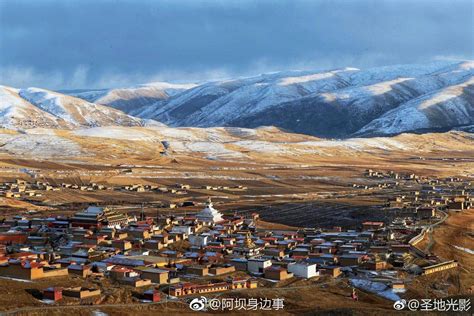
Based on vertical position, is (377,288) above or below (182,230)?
below

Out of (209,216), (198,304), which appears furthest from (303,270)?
(209,216)

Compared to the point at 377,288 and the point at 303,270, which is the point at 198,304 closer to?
the point at 303,270

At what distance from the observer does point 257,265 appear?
62.9 metres

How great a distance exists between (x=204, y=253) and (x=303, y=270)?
10.5 meters

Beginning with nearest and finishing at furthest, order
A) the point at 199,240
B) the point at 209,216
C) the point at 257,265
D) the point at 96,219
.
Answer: the point at 257,265 → the point at 199,240 → the point at 96,219 → the point at 209,216

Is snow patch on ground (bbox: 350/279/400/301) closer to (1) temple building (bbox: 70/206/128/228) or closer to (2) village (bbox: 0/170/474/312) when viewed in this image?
(2) village (bbox: 0/170/474/312)

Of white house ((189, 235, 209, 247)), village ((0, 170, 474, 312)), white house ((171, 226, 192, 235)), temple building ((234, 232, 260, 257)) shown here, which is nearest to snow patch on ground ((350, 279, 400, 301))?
village ((0, 170, 474, 312))

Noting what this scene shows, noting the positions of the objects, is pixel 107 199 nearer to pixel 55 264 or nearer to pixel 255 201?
pixel 255 201

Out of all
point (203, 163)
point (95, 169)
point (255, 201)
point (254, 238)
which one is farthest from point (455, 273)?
point (203, 163)

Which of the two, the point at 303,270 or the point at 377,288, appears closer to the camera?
the point at 377,288

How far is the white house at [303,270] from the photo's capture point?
6144 centimetres

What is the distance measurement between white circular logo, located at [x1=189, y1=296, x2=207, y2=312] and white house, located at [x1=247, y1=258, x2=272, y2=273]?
10781mm

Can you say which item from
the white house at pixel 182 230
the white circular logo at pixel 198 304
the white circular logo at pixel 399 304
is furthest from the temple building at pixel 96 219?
the white circular logo at pixel 399 304

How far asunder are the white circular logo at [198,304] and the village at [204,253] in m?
1.33
